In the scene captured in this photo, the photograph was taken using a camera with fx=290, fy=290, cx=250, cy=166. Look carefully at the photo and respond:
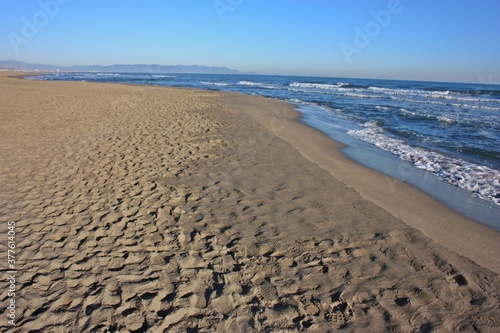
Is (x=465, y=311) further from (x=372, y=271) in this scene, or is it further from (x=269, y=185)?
(x=269, y=185)

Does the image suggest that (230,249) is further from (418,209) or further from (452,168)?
(452,168)

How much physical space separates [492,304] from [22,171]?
7.53 m

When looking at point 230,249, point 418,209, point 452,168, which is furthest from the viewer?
point 452,168

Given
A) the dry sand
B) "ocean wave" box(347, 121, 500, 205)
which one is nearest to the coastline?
the dry sand

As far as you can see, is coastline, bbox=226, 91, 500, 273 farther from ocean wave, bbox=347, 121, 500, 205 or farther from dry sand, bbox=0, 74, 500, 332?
ocean wave, bbox=347, 121, 500, 205

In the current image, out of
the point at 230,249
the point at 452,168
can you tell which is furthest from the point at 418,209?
the point at 452,168

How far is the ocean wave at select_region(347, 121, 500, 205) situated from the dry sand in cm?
154

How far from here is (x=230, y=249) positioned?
360cm

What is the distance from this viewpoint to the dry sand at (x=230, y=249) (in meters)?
2.65

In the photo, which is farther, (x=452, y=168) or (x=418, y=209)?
(x=452, y=168)

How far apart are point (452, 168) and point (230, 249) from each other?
7046 millimetres

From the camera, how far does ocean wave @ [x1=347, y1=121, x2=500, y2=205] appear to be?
20.9ft

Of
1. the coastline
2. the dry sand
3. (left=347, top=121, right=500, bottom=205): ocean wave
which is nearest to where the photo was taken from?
the dry sand

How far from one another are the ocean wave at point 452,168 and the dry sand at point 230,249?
1543mm
